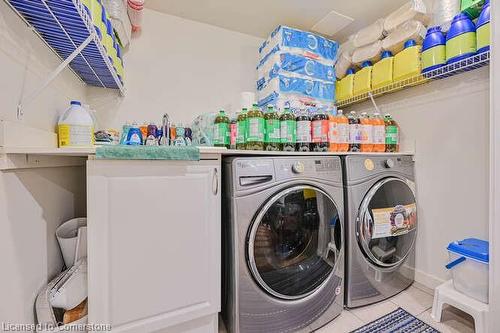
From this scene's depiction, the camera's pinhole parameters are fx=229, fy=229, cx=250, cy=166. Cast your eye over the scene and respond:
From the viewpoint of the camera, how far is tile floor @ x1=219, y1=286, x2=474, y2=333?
128 centimetres

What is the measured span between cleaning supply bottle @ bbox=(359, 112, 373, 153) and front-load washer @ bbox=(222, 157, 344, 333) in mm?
395

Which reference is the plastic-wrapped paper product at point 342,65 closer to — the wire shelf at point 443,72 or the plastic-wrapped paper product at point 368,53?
the plastic-wrapped paper product at point 368,53

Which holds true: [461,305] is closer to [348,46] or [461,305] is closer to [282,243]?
[282,243]

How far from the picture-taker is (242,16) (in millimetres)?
1927

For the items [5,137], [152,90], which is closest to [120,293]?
[5,137]

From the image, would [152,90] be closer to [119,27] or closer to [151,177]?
[119,27]

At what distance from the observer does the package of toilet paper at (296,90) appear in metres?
1.82

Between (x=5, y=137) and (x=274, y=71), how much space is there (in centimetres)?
162

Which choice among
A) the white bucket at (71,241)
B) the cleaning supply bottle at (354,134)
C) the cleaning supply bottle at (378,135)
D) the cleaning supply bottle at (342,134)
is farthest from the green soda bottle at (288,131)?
the white bucket at (71,241)

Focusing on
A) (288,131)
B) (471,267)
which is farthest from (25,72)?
(471,267)

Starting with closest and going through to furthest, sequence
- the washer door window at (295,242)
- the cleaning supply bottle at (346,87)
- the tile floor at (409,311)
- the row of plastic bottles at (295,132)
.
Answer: the washer door window at (295,242) → the tile floor at (409,311) → the row of plastic bottles at (295,132) → the cleaning supply bottle at (346,87)

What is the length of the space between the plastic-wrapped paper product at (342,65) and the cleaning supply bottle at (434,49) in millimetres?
635

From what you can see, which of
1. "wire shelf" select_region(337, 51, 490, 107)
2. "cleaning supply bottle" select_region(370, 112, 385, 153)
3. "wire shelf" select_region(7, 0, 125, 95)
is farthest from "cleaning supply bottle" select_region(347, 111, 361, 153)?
"wire shelf" select_region(7, 0, 125, 95)

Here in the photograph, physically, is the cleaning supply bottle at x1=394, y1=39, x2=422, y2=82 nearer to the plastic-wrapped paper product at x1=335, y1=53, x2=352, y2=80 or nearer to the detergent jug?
the detergent jug
